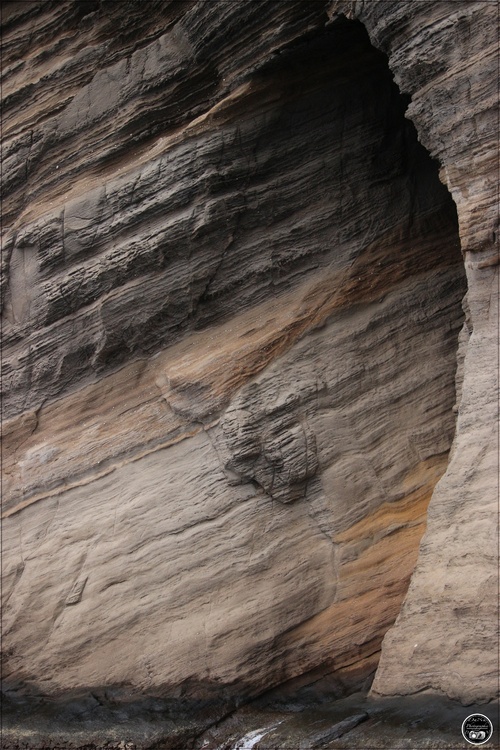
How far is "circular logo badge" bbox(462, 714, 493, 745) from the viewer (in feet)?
17.4

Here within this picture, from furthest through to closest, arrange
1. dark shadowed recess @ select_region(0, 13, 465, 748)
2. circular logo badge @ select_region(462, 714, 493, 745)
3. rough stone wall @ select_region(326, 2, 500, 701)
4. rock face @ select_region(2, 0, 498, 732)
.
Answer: dark shadowed recess @ select_region(0, 13, 465, 748), rock face @ select_region(2, 0, 498, 732), rough stone wall @ select_region(326, 2, 500, 701), circular logo badge @ select_region(462, 714, 493, 745)

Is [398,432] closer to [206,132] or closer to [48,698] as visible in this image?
[206,132]

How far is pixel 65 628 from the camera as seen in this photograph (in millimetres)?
7766

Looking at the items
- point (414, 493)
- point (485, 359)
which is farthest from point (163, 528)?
point (485, 359)

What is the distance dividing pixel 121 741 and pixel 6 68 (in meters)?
6.87

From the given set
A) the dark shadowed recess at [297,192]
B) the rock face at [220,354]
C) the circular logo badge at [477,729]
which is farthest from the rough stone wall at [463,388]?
the dark shadowed recess at [297,192]

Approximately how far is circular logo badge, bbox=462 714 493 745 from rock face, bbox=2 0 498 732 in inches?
63.5

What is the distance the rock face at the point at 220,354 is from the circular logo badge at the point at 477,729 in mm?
1614

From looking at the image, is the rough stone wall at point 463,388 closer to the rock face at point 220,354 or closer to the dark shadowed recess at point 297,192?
the rock face at point 220,354

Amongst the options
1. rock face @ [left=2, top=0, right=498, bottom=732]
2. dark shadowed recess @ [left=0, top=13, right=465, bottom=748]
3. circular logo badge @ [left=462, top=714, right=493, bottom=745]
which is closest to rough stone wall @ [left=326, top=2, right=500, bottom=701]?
circular logo badge @ [left=462, top=714, right=493, bottom=745]

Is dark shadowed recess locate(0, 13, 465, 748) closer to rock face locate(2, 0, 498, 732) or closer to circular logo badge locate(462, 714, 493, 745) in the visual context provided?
rock face locate(2, 0, 498, 732)

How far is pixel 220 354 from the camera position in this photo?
7879mm

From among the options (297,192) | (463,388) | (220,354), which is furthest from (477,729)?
(297,192)

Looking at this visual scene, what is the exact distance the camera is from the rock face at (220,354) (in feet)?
24.0
